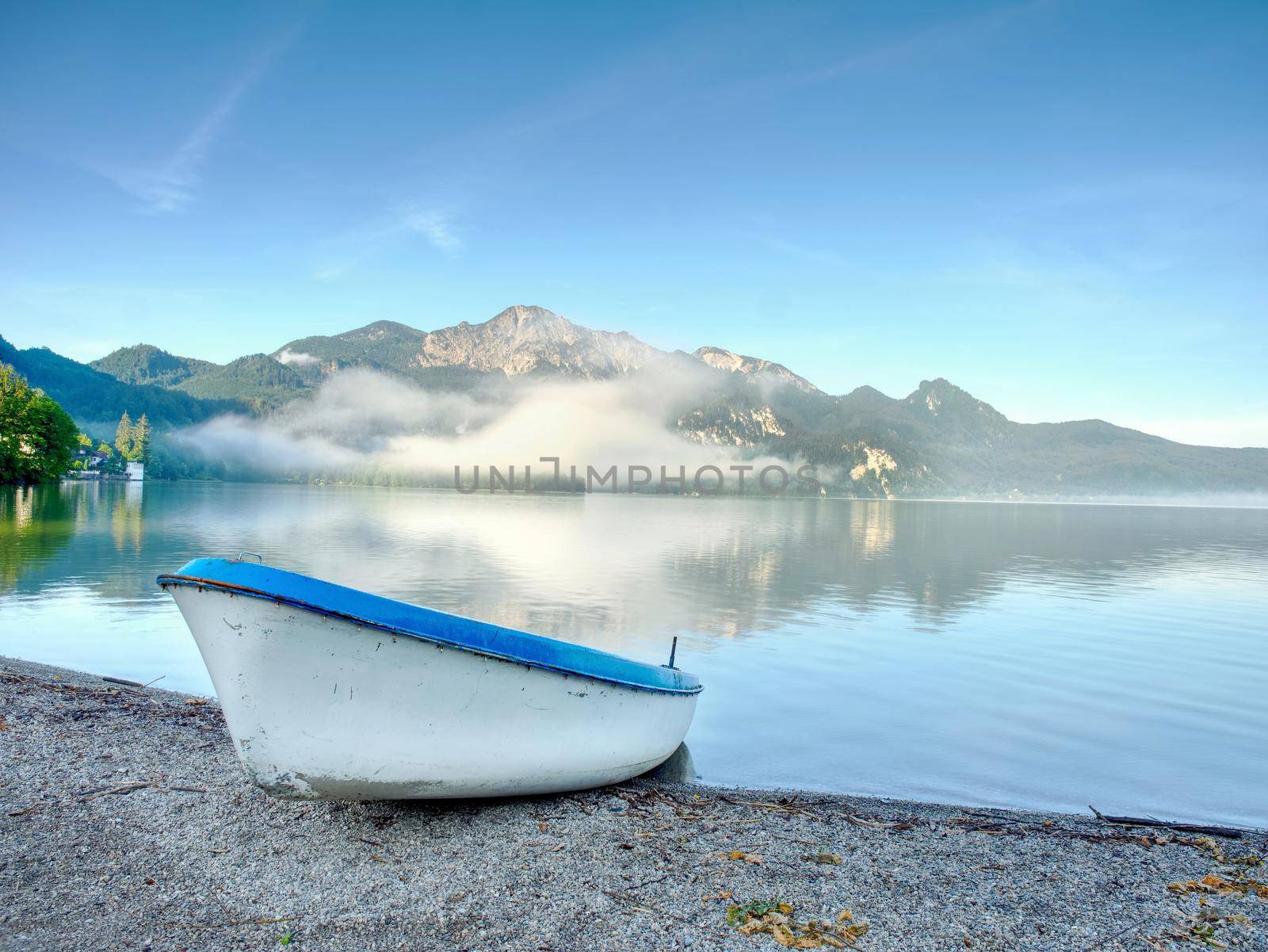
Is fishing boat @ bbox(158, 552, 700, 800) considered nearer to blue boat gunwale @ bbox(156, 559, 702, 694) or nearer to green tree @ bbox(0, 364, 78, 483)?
blue boat gunwale @ bbox(156, 559, 702, 694)

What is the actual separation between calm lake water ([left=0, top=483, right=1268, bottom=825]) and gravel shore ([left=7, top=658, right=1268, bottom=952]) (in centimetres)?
278

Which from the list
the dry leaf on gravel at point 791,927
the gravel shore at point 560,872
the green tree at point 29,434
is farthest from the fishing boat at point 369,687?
the green tree at point 29,434

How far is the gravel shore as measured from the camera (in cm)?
597

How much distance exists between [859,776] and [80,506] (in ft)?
288

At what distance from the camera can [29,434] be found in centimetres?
10756

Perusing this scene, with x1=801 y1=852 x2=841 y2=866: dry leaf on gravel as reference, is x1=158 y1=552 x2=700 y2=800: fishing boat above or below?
above

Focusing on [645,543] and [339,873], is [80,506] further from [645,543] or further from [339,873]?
[339,873]

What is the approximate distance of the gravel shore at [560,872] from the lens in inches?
235

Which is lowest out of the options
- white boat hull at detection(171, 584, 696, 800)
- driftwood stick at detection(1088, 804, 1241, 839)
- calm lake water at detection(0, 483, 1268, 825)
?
calm lake water at detection(0, 483, 1268, 825)

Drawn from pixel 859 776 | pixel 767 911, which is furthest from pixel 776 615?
pixel 767 911

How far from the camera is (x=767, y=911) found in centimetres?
639

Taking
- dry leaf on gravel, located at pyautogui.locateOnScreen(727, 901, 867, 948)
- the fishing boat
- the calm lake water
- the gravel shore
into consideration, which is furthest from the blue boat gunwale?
the calm lake water

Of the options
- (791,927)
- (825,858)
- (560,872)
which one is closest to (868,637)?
(825,858)

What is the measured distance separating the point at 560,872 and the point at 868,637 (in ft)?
60.6
